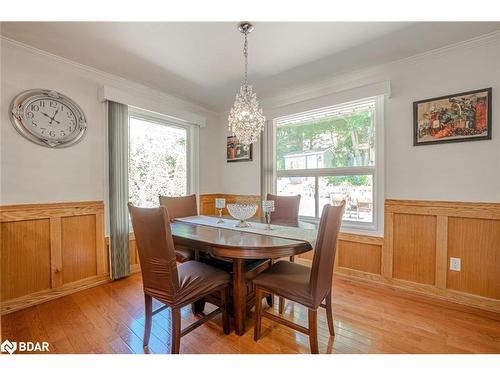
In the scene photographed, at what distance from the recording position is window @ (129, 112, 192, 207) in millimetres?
2809

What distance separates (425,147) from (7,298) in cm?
399

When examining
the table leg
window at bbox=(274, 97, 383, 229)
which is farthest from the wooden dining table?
window at bbox=(274, 97, 383, 229)

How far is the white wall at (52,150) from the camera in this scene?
1879mm

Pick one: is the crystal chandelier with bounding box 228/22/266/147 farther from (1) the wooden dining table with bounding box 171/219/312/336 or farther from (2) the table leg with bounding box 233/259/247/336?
(2) the table leg with bounding box 233/259/247/336

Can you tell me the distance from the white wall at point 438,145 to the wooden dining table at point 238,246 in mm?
1560

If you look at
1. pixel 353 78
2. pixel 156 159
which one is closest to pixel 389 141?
pixel 353 78

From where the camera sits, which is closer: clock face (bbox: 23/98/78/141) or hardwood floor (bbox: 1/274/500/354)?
hardwood floor (bbox: 1/274/500/354)

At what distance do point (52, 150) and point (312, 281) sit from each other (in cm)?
256

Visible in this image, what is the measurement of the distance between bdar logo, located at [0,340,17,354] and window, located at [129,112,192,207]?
156cm

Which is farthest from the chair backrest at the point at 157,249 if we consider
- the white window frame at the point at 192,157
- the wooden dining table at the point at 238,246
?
the white window frame at the point at 192,157

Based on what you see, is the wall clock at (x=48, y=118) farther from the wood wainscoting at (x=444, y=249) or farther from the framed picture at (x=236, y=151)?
the wood wainscoting at (x=444, y=249)

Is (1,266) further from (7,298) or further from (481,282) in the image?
(481,282)

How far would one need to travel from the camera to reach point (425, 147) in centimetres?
215

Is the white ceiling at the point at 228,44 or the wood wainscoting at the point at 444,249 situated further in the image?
the wood wainscoting at the point at 444,249
